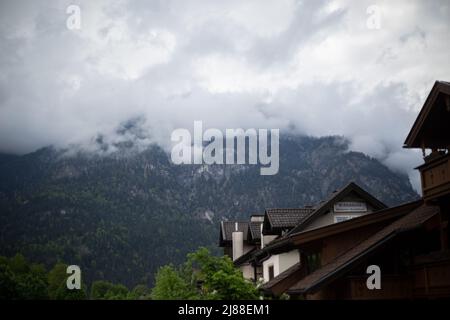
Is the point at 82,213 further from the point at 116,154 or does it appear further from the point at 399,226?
the point at 399,226

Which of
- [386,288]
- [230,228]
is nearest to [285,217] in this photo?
[386,288]

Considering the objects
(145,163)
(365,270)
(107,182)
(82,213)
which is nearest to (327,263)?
(365,270)

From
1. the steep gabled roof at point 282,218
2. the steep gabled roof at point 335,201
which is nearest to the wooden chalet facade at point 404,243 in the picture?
the steep gabled roof at point 335,201

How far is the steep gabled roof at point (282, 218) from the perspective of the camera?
98.1 feet

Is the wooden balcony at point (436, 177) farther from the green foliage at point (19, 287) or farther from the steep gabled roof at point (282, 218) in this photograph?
the green foliage at point (19, 287)

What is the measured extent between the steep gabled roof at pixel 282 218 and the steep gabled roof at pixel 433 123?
10.8 m

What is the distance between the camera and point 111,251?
429 feet

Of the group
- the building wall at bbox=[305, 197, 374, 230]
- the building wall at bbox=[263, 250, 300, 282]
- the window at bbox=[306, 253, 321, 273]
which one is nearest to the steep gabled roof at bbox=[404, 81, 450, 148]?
the window at bbox=[306, 253, 321, 273]

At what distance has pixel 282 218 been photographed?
3045 centimetres

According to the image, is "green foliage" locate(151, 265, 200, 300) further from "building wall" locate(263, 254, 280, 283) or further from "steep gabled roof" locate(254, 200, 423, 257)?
"building wall" locate(263, 254, 280, 283)

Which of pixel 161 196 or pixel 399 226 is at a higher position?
A: pixel 161 196

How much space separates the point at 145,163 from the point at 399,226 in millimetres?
169406

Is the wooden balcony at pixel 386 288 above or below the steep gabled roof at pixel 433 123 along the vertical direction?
below

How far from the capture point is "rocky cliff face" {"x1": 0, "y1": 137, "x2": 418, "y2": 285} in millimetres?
129875
